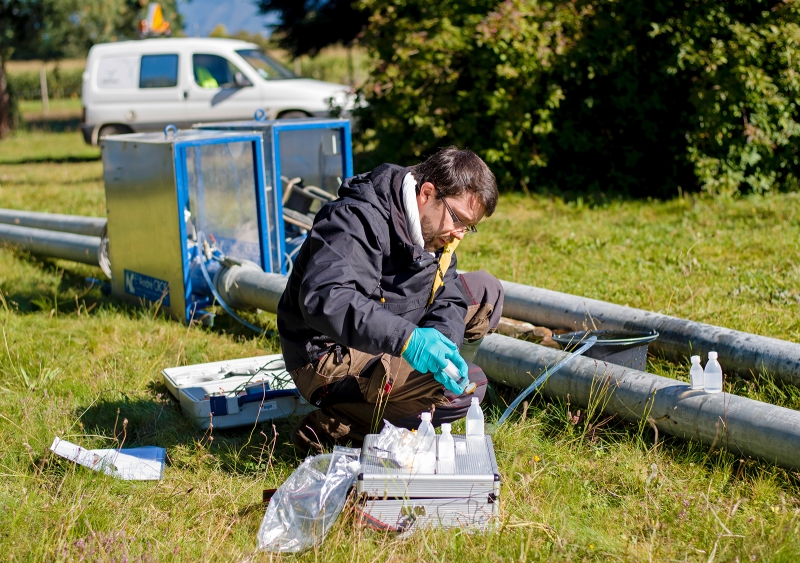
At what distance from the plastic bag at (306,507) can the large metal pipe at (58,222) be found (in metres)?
4.14

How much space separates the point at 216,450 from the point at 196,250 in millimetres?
2219

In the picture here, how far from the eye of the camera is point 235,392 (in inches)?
158

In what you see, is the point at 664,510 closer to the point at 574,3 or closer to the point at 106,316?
the point at 106,316

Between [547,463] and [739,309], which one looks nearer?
[547,463]

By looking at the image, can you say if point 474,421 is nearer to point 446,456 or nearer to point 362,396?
point 446,456

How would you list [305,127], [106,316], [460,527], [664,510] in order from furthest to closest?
[305,127], [106,316], [664,510], [460,527]

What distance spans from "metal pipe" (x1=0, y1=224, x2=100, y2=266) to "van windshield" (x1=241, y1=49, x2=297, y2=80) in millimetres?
6868

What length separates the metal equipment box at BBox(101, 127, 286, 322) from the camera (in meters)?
5.27

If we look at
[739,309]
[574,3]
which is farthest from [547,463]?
[574,3]

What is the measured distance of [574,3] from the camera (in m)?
8.91

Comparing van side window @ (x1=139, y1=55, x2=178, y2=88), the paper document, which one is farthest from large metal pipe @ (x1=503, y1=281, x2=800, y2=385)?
van side window @ (x1=139, y1=55, x2=178, y2=88)

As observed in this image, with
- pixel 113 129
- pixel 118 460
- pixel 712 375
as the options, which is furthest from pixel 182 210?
pixel 113 129

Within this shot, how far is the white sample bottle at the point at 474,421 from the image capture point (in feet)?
A: 10.2

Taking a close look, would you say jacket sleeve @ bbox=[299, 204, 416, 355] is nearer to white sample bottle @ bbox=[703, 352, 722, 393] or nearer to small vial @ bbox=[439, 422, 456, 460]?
small vial @ bbox=[439, 422, 456, 460]
